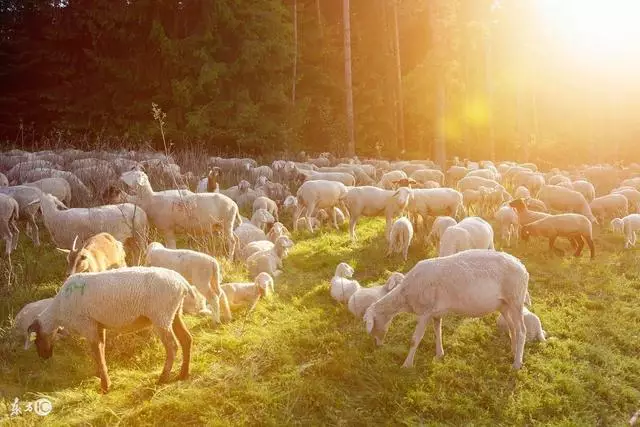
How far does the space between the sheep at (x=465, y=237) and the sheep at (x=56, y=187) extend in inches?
353

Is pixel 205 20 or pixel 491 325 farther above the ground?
pixel 205 20

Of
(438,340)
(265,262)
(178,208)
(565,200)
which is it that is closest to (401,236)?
(265,262)

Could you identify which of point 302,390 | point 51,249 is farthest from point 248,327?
point 51,249

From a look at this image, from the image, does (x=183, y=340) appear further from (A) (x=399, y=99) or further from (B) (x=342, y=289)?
(A) (x=399, y=99)

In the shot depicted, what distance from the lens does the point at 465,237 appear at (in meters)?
9.57

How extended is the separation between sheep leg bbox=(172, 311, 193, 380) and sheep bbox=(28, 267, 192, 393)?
6.7 inches

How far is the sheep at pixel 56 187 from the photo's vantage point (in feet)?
40.8

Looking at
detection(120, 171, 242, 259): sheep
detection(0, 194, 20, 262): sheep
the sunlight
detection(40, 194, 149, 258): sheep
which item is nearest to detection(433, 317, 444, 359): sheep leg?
detection(120, 171, 242, 259): sheep

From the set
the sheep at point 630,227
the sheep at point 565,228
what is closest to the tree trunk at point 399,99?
the sheep at point 630,227

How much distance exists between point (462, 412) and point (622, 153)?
46975mm

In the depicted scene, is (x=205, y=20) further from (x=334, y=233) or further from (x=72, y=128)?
(x=334, y=233)

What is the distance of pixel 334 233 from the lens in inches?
552

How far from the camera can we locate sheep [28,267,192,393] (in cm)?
572

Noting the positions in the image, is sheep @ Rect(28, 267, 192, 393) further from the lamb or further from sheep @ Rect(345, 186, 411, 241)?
sheep @ Rect(345, 186, 411, 241)
